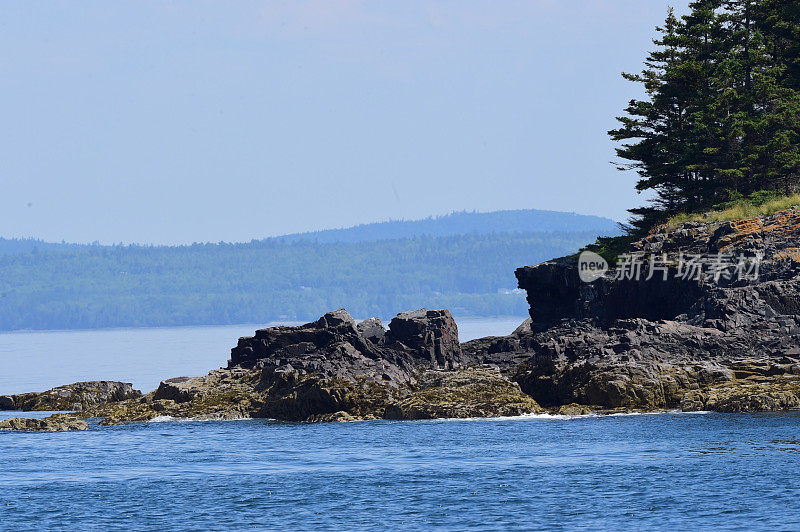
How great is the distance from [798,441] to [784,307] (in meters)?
21.1

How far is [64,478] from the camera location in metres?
48.3

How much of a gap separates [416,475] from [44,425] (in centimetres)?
2545

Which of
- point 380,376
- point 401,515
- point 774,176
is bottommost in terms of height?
point 401,515

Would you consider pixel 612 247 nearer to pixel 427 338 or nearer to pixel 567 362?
pixel 427 338

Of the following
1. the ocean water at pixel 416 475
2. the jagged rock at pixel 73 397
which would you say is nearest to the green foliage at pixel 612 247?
the ocean water at pixel 416 475

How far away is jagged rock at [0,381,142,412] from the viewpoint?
75.7 m

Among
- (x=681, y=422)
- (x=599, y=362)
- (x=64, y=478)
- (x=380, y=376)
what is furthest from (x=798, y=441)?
(x=64, y=478)

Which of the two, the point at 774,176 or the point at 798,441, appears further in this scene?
the point at 774,176

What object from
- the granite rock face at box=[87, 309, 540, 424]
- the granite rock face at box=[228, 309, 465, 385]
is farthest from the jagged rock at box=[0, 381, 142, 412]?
the granite rock face at box=[228, 309, 465, 385]

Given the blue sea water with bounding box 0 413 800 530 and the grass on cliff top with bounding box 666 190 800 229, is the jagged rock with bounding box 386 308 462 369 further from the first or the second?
the grass on cliff top with bounding box 666 190 800 229

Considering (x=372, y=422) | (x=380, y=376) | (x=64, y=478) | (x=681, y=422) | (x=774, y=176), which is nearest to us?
(x=64, y=478)

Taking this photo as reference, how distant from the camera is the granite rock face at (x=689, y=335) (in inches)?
2452

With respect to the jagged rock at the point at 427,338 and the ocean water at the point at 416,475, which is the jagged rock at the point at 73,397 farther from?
the jagged rock at the point at 427,338

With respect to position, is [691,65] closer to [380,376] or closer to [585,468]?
[380,376]
